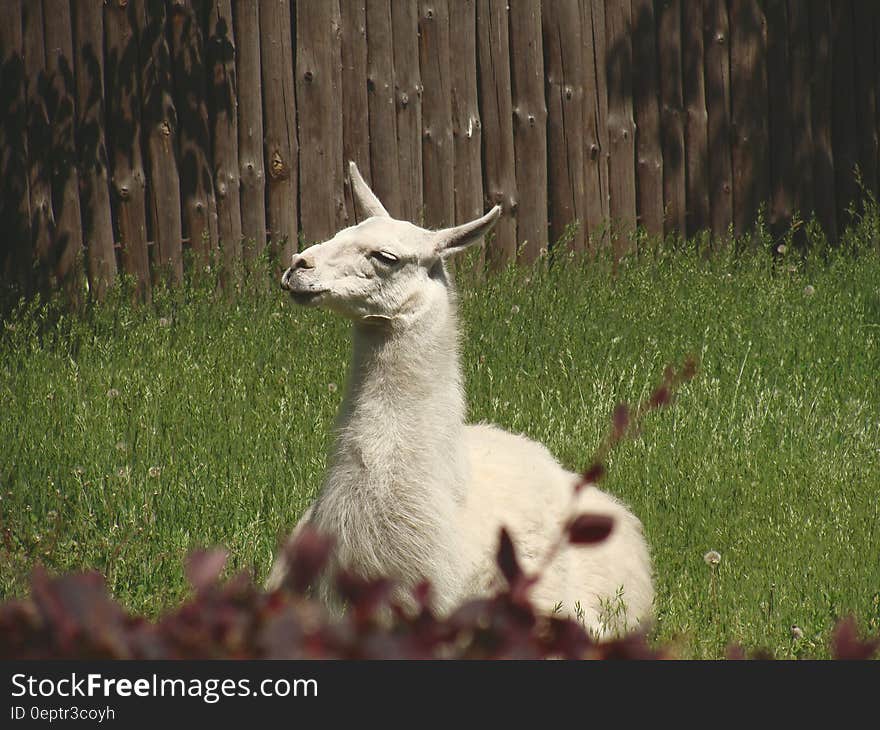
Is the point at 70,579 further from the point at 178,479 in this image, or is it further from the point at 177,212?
the point at 177,212

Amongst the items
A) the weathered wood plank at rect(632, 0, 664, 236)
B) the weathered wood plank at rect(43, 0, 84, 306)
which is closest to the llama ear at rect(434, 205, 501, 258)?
the weathered wood plank at rect(43, 0, 84, 306)

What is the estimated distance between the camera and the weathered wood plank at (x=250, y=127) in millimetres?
8812

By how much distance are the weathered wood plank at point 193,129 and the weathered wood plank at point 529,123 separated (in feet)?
7.63

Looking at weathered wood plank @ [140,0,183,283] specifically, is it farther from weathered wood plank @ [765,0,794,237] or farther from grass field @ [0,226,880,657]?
weathered wood plank @ [765,0,794,237]

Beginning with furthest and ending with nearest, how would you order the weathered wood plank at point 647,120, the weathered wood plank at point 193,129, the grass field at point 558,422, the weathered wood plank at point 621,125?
1. the weathered wood plank at point 647,120
2. the weathered wood plank at point 621,125
3. the weathered wood plank at point 193,129
4. the grass field at point 558,422

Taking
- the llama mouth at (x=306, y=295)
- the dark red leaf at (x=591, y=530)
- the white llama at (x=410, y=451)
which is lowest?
the white llama at (x=410, y=451)

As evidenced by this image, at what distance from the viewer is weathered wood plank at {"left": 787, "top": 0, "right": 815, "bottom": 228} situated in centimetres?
1077

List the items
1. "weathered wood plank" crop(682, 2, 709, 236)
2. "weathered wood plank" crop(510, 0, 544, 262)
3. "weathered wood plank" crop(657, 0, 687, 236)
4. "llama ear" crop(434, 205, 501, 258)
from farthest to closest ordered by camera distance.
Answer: "weathered wood plank" crop(682, 2, 709, 236)
"weathered wood plank" crop(657, 0, 687, 236)
"weathered wood plank" crop(510, 0, 544, 262)
"llama ear" crop(434, 205, 501, 258)

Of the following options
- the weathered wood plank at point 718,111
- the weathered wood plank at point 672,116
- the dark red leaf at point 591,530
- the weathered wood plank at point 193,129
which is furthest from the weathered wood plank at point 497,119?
the dark red leaf at point 591,530

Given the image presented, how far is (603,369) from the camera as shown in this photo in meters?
7.78

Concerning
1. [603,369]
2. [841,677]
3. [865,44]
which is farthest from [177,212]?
[841,677]

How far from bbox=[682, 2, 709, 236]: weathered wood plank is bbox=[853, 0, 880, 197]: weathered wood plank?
1.45m

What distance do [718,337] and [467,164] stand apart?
→ 2.34 metres

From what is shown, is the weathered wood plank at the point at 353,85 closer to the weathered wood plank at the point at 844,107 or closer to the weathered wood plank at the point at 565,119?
the weathered wood plank at the point at 565,119
